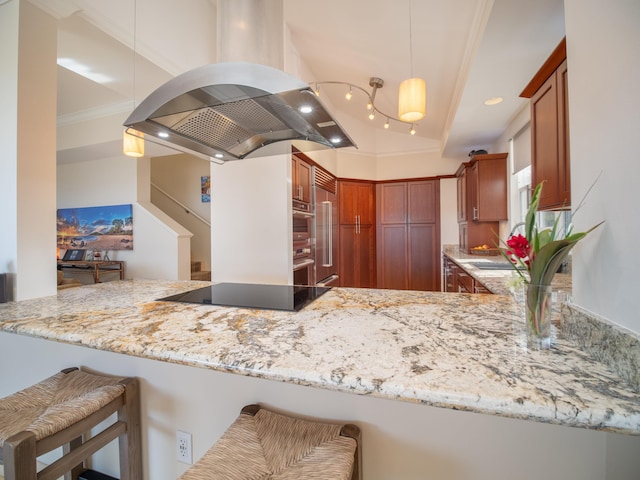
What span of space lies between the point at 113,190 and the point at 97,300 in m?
4.41

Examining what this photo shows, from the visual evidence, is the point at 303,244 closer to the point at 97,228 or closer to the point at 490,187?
the point at 490,187

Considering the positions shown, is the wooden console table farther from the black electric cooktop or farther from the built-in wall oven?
the black electric cooktop

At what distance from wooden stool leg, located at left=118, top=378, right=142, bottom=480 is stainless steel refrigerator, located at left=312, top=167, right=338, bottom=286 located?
237 cm

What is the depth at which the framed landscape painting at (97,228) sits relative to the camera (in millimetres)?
4699

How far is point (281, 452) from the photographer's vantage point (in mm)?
846

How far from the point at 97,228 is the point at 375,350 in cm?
573

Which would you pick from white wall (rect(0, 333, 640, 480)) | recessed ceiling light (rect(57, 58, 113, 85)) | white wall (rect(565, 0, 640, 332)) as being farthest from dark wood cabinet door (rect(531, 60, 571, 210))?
recessed ceiling light (rect(57, 58, 113, 85))

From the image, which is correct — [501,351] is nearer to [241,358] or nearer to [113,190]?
[241,358]

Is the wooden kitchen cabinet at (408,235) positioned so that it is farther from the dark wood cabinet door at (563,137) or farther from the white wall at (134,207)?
the dark wood cabinet door at (563,137)

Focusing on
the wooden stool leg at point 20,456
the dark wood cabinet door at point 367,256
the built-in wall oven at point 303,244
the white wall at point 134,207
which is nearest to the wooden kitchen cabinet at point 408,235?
the dark wood cabinet door at point 367,256

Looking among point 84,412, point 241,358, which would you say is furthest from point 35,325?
point 241,358

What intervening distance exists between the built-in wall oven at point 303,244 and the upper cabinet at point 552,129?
6.39 feet

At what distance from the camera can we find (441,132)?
14.9 ft

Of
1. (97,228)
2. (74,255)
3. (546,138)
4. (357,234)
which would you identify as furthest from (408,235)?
(74,255)
